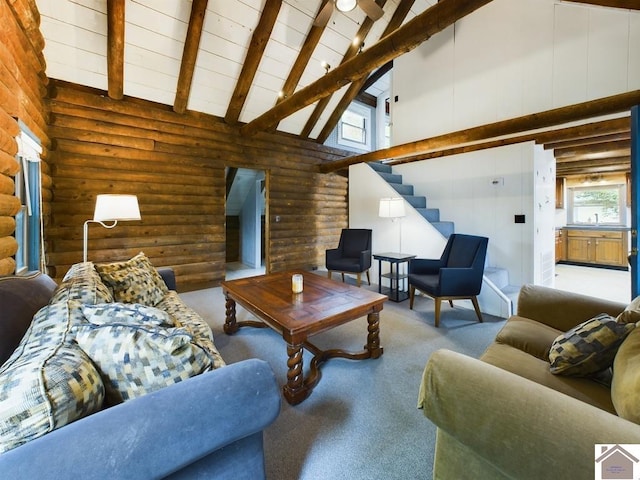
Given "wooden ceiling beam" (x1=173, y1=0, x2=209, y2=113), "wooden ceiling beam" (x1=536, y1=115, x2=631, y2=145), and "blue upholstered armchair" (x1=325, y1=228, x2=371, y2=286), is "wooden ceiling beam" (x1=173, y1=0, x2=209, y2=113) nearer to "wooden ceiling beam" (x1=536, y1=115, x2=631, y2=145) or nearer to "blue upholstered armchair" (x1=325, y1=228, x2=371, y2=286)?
"blue upholstered armchair" (x1=325, y1=228, x2=371, y2=286)

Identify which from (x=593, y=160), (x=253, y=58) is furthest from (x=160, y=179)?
(x=593, y=160)

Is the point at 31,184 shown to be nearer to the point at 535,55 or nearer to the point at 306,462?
the point at 306,462

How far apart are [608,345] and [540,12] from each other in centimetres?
496

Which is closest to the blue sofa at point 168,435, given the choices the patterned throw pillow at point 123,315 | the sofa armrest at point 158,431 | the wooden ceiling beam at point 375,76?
the sofa armrest at point 158,431

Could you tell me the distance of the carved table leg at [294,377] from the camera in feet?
5.92

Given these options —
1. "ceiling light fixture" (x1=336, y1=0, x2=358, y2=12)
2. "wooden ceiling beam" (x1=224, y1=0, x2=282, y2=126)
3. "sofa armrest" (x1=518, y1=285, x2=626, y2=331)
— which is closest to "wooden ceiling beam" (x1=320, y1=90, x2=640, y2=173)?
"ceiling light fixture" (x1=336, y1=0, x2=358, y2=12)

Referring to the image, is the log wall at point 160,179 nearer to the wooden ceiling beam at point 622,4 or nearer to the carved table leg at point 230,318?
the carved table leg at point 230,318

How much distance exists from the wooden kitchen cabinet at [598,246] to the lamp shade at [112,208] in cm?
864

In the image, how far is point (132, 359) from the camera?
926 millimetres

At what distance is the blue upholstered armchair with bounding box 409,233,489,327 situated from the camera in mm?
2996

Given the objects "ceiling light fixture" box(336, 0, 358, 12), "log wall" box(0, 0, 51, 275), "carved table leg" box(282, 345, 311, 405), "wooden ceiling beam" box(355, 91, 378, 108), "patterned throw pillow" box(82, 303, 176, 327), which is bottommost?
"carved table leg" box(282, 345, 311, 405)

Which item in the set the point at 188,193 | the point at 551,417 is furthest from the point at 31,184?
the point at 551,417

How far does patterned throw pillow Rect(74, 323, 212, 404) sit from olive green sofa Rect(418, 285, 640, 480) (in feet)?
3.04

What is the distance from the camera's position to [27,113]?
2602 millimetres
